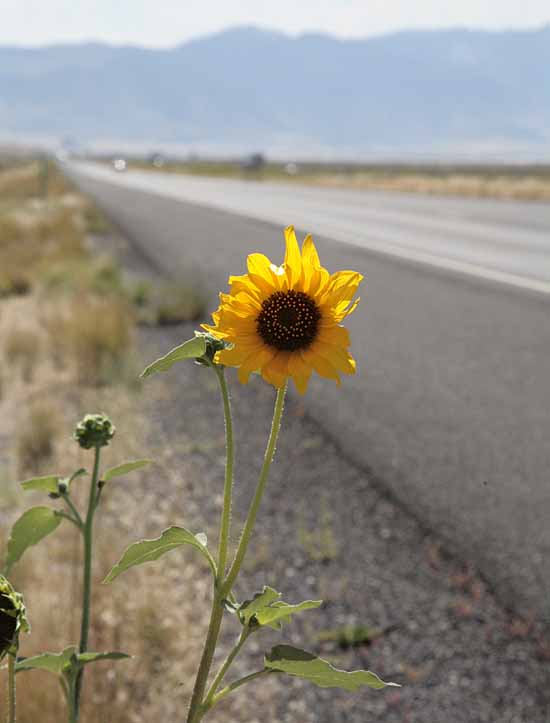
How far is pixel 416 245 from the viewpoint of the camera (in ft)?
49.5

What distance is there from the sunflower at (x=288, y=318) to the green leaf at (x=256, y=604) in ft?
0.91

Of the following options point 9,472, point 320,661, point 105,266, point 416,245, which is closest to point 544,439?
point 9,472

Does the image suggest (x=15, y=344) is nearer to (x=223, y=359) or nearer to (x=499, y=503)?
(x=499, y=503)

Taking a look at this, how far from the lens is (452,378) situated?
6.85 metres

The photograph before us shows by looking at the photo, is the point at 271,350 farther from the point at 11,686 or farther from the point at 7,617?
the point at 11,686

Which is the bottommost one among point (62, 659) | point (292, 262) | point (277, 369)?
point (62, 659)

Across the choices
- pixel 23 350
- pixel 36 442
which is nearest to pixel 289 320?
pixel 36 442

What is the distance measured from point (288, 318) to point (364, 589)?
8.54ft

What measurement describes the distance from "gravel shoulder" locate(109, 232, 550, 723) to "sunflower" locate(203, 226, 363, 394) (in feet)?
6.32

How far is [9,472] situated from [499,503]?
2.59m

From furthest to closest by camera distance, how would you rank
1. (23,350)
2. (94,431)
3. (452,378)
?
(23,350) < (452,378) < (94,431)

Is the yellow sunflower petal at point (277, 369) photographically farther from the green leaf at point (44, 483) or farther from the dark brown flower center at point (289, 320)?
the green leaf at point (44, 483)

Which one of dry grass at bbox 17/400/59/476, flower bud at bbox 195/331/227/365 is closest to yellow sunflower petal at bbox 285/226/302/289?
flower bud at bbox 195/331/227/365

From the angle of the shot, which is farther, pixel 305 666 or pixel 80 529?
pixel 80 529
